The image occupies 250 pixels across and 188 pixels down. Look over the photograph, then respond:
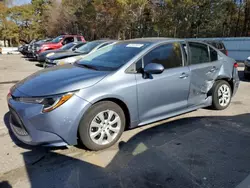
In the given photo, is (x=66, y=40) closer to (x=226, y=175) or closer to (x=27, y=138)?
(x=27, y=138)

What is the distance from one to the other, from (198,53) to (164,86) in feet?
3.92

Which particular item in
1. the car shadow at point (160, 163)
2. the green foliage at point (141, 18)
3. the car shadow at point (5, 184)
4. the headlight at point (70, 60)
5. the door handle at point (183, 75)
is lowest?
the car shadow at point (160, 163)

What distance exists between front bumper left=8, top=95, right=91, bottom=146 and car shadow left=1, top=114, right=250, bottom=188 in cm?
32

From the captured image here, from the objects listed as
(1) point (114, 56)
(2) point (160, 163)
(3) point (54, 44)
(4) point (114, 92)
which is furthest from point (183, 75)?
(3) point (54, 44)

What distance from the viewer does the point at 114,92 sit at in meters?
3.14

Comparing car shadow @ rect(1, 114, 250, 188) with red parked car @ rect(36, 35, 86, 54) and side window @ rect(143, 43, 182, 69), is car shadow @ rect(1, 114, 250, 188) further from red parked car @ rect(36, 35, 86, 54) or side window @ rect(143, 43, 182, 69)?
red parked car @ rect(36, 35, 86, 54)

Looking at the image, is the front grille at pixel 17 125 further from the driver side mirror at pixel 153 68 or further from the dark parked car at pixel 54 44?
the dark parked car at pixel 54 44

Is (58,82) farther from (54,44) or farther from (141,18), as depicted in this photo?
(141,18)

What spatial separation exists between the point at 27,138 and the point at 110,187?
1.27 meters

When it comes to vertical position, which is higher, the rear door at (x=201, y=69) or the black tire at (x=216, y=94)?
the rear door at (x=201, y=69)

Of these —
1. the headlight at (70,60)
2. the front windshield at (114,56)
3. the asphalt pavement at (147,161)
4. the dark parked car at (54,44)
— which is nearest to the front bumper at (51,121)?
the asphalt pavement at (147,161)

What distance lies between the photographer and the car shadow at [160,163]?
8.38 feet

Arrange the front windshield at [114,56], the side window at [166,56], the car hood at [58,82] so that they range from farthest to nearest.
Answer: the side window at [166,56], the front windshield at [114,56], the car hood at [58,82]

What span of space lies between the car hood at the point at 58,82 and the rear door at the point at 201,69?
176cm
